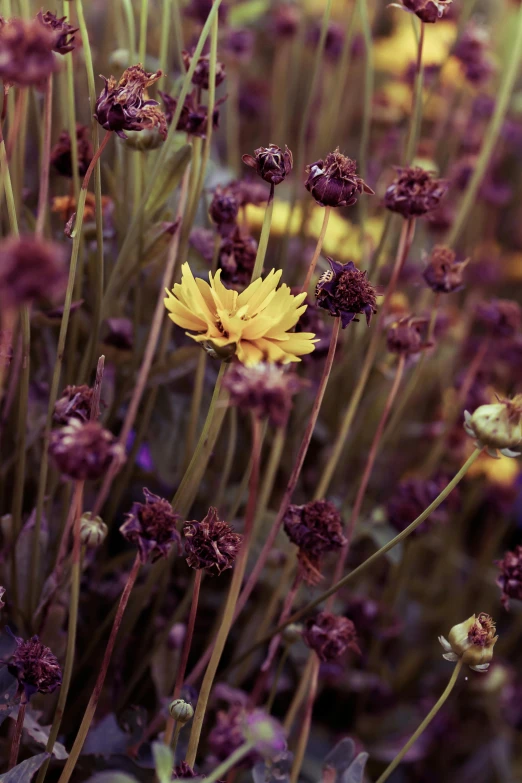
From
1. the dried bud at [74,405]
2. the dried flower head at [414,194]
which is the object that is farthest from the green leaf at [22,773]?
the dried flower head at [414,194]

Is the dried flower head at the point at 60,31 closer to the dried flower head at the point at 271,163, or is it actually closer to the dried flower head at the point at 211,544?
the dried flower head at the point at 271,163

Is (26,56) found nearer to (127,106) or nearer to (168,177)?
(127,106)

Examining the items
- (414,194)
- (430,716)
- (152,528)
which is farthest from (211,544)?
(414,194)

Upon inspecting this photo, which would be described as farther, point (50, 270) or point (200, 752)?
point (200, 752)

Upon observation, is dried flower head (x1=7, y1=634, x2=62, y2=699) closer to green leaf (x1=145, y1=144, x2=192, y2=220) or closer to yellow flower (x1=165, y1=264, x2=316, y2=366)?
yellow flower (x1=165, y1=264, x2=316, y2=366)

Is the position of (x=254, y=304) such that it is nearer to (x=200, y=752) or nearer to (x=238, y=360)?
(x=238, y=360)

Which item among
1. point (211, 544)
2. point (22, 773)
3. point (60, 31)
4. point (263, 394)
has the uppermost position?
point (60, 31)

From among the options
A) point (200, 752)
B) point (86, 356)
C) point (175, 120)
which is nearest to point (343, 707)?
point (200, 752)
